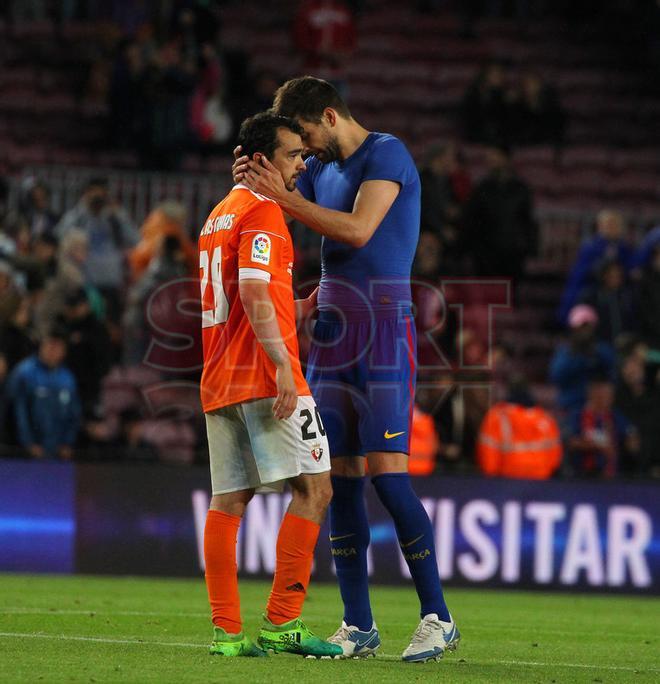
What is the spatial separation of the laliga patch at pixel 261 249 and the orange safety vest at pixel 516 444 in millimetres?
6939

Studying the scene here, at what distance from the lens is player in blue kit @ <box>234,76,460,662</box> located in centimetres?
691

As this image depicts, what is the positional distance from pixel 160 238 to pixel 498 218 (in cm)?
359

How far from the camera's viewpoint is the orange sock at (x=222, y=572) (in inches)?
256

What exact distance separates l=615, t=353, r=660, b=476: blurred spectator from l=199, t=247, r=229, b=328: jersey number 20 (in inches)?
290

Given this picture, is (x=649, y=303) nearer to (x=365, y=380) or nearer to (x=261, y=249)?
(x=365, y=380)

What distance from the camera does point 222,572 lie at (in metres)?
6.52

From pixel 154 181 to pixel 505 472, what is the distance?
6.35 m

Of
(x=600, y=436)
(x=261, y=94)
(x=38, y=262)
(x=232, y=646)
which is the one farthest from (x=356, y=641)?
(x=261, y=94)

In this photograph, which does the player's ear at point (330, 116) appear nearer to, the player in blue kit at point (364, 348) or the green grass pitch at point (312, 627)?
the player in blue kit at point (364, 348)

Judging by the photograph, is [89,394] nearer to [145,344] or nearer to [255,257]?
[145,344]

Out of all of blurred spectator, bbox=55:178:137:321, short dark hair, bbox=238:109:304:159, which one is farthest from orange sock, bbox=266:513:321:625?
blurred spectator, bbox=55:178:137:321

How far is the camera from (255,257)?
640cm

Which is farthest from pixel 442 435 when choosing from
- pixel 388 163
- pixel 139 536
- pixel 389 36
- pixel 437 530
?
pixel 389 36

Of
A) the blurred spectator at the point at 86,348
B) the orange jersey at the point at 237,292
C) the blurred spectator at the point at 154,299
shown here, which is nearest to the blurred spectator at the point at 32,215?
the blurred spectator at the point at 154,299
